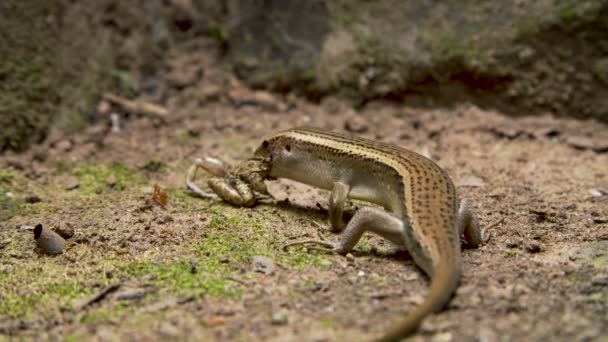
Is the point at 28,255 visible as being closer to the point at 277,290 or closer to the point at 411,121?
the point at 277,290

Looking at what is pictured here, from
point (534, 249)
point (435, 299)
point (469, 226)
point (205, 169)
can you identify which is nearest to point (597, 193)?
point (534, 249)

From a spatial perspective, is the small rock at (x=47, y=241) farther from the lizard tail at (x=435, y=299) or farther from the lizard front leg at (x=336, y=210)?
the lizard tail at (x=435, y=299)

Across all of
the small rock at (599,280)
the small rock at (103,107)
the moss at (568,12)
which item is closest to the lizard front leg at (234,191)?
the small rock at (103,107)

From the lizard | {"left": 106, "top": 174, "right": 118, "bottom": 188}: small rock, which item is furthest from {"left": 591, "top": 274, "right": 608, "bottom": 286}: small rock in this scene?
{"left": 106, "top": 174, "right": 118, "bottom": 188}: small rock

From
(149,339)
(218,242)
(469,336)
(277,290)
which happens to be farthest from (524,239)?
(149,339)

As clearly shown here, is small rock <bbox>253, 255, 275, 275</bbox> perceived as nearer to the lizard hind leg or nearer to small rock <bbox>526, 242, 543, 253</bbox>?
the lizard hind leg

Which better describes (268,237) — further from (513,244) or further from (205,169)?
(513,244)
